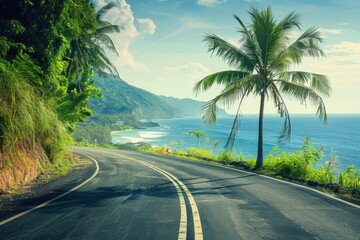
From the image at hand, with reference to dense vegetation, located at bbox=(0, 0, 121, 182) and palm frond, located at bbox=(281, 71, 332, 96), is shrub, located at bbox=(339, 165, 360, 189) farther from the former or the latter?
dense vegetation, located at bbox=(0, 0, 121, 182)

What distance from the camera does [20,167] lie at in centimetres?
895

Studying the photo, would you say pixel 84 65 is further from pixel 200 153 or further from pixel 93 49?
pixel 200 153

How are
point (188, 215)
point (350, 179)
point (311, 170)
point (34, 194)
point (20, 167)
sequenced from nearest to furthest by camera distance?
point (188, 215)
point (34, 194)
point (20, 167)
point (350, 179)
point (311, 170)

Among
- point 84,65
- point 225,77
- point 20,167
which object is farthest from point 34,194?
point 84,65

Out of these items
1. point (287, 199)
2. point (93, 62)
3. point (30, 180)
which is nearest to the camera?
point (287, 199)

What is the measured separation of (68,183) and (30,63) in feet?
14.2

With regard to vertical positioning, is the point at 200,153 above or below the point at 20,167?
below

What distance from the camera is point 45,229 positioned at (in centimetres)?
486

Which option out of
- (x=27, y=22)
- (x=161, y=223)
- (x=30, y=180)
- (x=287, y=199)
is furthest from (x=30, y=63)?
(x=287, y=199)

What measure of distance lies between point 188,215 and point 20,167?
614cm

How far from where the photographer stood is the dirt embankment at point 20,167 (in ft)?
25.7

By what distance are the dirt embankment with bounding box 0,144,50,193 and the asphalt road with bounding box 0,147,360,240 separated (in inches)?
73.0

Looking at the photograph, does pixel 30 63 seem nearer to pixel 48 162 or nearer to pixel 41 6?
pixel 41 6

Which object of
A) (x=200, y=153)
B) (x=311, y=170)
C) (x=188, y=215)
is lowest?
(x=200, y=153)
